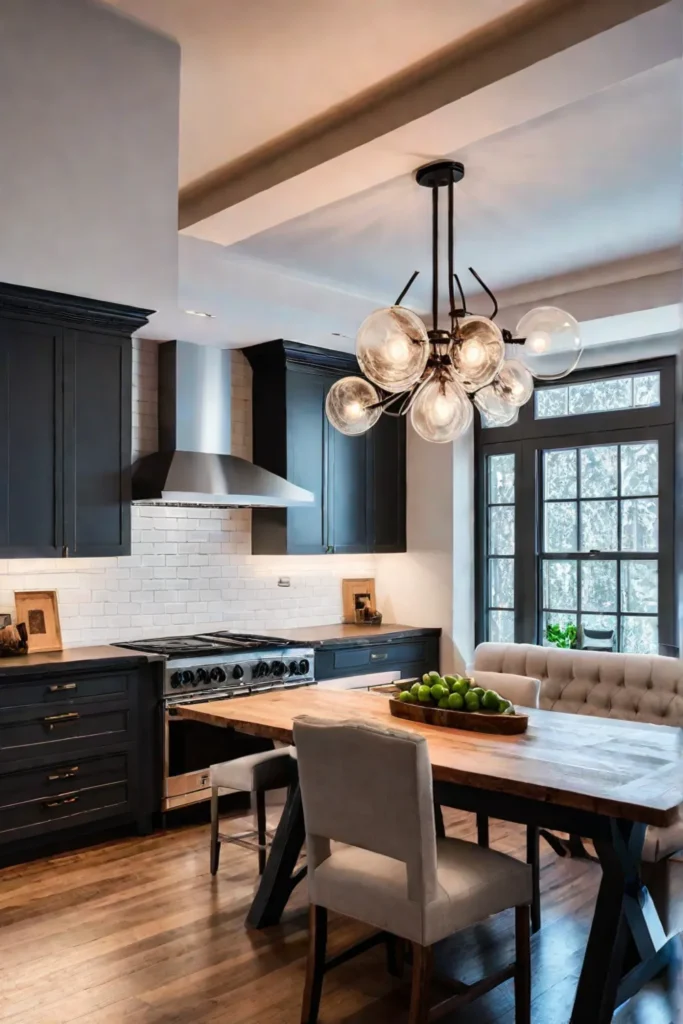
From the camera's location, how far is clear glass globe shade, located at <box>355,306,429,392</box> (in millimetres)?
3010

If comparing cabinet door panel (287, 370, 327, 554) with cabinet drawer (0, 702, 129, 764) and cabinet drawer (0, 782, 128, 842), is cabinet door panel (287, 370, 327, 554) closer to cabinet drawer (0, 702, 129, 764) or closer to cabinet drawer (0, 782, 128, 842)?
cabinet drawer (0, 702, 129, 764)

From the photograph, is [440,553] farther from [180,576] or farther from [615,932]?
[615,932]

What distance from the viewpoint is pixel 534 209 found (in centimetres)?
406

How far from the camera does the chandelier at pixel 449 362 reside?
3035 mm

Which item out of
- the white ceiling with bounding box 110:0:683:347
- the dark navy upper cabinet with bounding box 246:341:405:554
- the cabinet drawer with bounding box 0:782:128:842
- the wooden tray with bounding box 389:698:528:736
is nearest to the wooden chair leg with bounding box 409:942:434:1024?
the wooden tray with bounding box 389:698:528:736

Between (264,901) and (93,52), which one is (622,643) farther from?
(93,52)

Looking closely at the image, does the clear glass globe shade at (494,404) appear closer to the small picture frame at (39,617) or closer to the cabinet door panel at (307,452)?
the cabinet door panel at (307,452)

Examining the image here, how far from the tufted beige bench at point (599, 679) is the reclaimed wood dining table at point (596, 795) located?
0.76m

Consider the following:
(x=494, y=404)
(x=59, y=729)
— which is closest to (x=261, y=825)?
(x=59, y=729)

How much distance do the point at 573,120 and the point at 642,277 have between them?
1.69 m

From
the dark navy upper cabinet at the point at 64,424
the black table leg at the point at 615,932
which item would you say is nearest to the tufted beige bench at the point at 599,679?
the black table leg at the point at 615,932

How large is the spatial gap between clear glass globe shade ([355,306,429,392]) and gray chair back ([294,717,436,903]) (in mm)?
1212

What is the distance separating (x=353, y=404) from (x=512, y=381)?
2.06 feet

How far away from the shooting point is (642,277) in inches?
186
